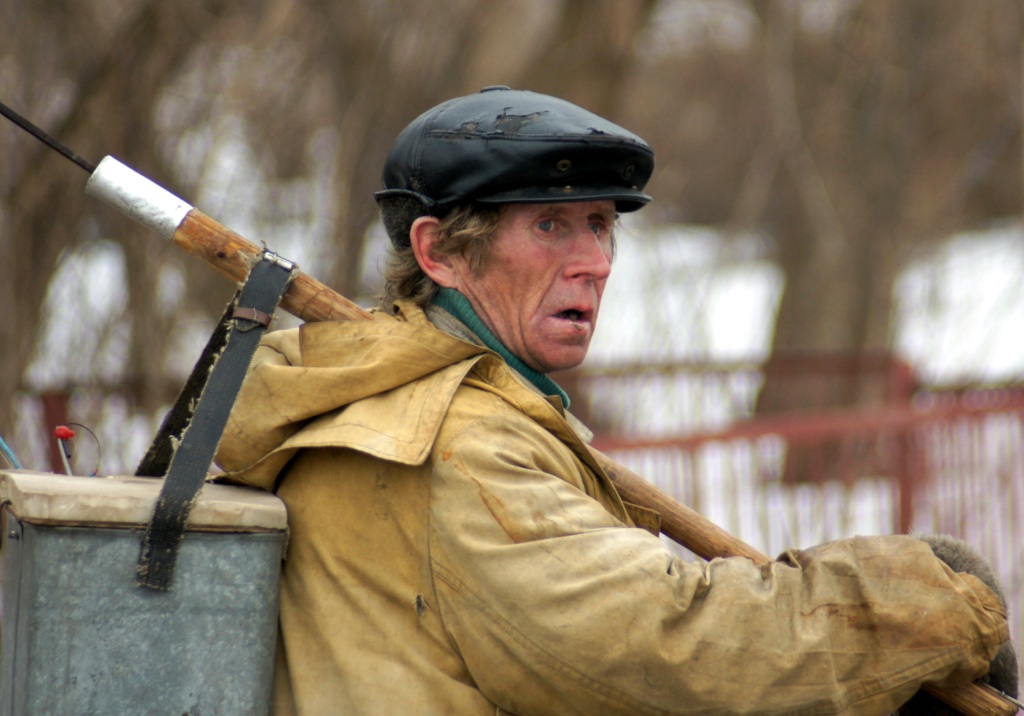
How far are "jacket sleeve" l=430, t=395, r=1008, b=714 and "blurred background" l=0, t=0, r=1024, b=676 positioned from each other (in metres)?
0.84

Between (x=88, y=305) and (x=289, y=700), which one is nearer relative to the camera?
(x=289, y=700)

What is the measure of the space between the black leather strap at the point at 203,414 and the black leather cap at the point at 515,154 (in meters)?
0.31

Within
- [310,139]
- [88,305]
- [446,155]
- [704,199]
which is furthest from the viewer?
[704,199]

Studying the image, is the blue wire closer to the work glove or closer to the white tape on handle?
the white tape on handle

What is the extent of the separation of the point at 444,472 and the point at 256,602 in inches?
14.4

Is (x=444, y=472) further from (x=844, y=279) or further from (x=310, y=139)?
(x=844, y=279)

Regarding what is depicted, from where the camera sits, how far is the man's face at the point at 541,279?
2.24 meters

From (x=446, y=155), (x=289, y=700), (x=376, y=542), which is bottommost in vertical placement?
(x=289, y=700)

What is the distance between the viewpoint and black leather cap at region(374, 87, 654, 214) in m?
2.12

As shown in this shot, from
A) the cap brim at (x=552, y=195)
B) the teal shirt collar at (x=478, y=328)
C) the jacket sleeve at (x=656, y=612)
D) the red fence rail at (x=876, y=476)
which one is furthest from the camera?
the red fence rail at (x=876, y=476)

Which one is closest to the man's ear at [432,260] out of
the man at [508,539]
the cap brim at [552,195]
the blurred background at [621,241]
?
the man at [508,539]

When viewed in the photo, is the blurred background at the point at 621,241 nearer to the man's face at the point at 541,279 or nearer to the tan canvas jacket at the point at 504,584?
the tan canvas jacket at the point at 504,584

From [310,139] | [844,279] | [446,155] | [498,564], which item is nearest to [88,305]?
[310,139]

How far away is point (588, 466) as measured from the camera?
7.16 ft
